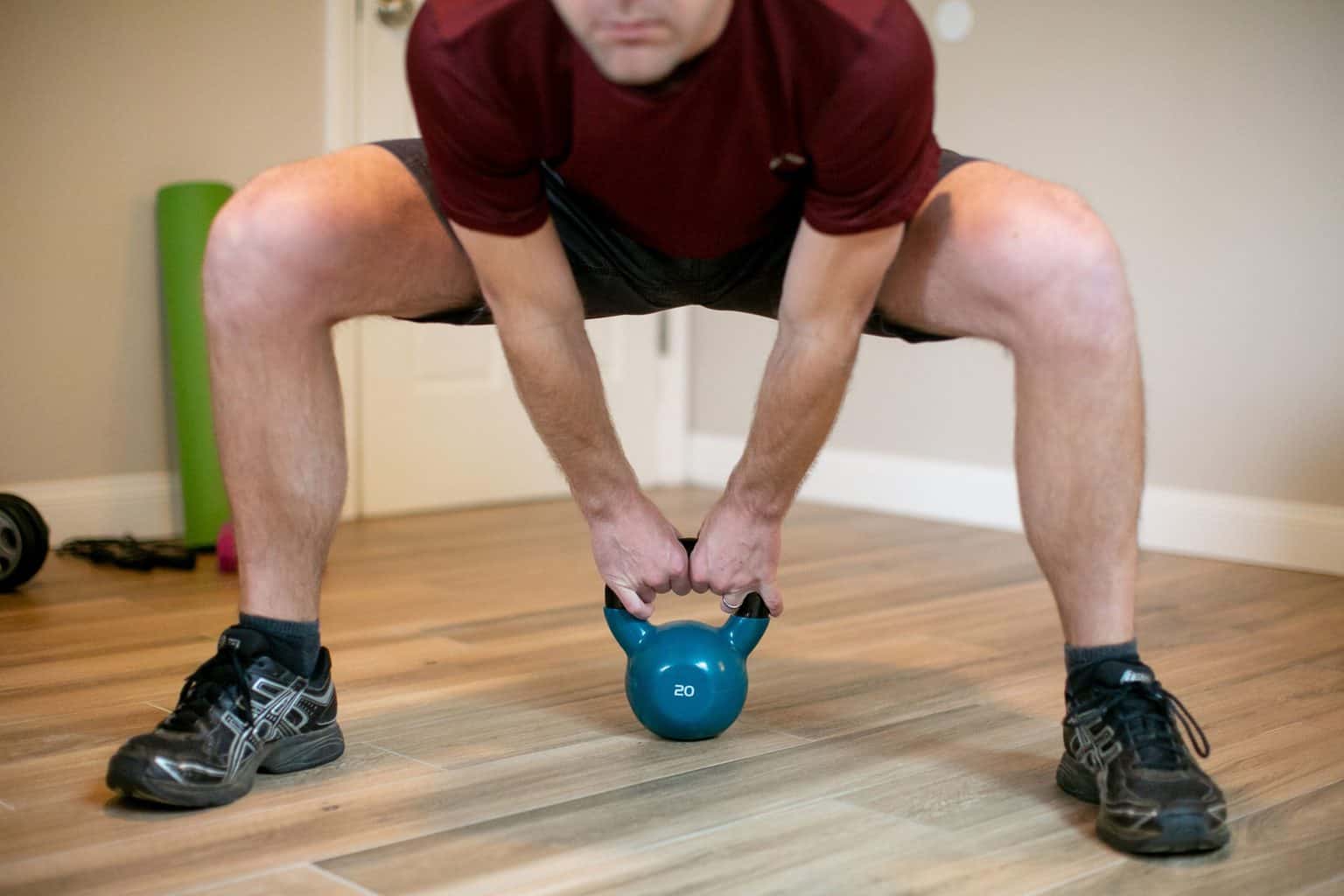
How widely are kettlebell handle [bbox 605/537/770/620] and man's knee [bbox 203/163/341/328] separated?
442 mm

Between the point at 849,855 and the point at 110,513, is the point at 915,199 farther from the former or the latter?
the point at 110,513

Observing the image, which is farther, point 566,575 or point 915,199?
point 566,575

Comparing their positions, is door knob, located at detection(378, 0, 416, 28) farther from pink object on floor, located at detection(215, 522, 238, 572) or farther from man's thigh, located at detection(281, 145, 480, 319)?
man's thigh, located at detection(281, 145, 480, 319)

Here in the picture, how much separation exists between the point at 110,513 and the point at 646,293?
1.68 meters

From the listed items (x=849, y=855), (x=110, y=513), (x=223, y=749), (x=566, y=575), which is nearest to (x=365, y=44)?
(x=110, y=513)

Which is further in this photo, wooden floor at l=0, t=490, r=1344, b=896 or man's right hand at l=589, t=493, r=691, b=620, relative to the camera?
man's right hand at l=589, t=493, r=691, b=620

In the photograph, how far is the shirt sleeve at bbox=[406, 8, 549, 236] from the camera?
3.52 feet

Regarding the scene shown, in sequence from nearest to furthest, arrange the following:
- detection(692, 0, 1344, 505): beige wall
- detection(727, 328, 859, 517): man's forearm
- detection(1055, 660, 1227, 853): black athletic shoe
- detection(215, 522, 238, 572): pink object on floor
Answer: detection(1055, 660, 1227, 853): black athletic shoe < detection(727, 328, 859, 517): man's forearm < detection(215, 522, 238, 572): pink object on floor < detection(692, 0, 1344, 505): beige wall

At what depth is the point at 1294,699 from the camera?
1.68 meters

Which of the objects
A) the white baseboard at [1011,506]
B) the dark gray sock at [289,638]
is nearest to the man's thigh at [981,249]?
the dark gray sock at [289,638]

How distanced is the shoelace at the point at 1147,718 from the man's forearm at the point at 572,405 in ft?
1.65

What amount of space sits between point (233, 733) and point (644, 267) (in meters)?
0.58

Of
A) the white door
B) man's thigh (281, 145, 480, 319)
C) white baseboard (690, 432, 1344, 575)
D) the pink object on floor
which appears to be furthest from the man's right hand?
the white door

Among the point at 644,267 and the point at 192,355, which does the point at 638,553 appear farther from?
the point at 192,355
